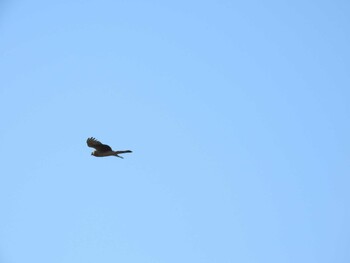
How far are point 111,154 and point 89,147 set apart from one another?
59.1 inches

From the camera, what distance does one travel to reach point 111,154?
98.6 ft

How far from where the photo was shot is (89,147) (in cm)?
2995
